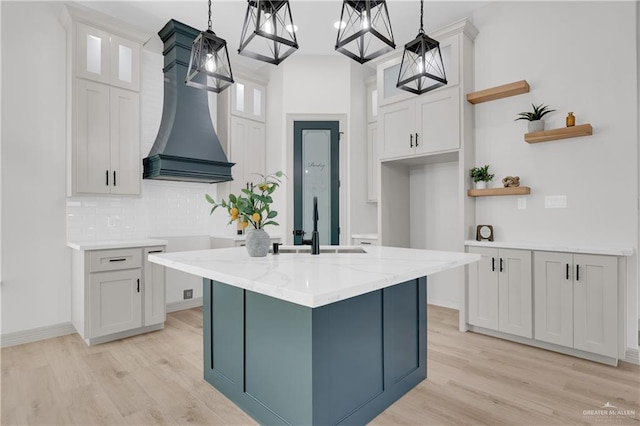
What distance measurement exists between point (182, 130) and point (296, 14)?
182 centimetres

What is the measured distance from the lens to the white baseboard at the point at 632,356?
269 centimetres

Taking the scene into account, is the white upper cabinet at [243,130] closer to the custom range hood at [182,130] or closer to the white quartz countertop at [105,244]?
the custom range hood at [182,130]

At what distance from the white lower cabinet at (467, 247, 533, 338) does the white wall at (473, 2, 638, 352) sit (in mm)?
338

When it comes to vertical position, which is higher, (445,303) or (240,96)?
(240,96)

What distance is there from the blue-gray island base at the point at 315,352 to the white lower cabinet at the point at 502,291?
4.14 ft

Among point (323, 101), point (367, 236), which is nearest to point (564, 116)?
point (367, 236)

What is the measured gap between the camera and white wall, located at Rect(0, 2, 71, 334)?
3148mm

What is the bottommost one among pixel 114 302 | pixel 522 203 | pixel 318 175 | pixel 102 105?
pixel 114 302

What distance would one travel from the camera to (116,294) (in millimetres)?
3254

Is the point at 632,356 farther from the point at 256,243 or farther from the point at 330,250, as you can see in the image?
the point at 256,243

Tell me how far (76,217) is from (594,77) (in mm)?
5012

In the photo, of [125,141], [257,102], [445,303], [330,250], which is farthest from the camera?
[257,102]

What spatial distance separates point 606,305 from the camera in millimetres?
2662

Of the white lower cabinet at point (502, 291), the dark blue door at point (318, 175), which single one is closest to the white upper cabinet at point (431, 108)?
the dark blue door at point (318, 175)
